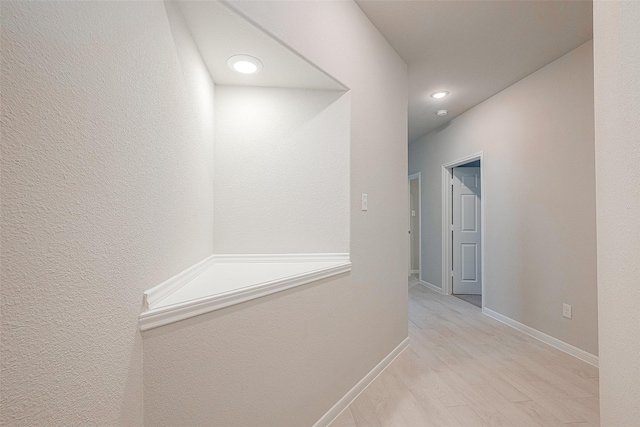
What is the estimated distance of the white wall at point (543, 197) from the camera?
7.55 feet

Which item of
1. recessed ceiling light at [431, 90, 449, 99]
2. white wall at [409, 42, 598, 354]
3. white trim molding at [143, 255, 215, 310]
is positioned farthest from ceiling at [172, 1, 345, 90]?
white wall at [409, 42, 598, 354]

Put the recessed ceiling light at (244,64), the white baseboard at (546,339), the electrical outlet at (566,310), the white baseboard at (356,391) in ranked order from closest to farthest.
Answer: the recessed ceiling light at (244,64) < the white baseboard at (356,391) < the white baseboard at (546,339) < the electrical outlet at (566,310)

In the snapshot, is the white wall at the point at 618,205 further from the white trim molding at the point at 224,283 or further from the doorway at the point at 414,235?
the doorway at the point at 414,235

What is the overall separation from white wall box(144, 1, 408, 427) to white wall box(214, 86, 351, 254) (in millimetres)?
109

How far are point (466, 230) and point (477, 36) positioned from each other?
2837 mm

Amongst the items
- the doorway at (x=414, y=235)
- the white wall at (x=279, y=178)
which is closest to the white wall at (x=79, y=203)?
A: the white wall at (x=279, y=178)

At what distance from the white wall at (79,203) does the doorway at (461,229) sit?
4.15 meters

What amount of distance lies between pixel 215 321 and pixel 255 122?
4.02ft

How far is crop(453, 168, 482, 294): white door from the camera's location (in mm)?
4309

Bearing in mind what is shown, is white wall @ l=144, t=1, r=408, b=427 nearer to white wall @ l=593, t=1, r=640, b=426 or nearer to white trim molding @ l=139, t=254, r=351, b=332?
white trim molding @ l=139, t=254, r=351, b=332

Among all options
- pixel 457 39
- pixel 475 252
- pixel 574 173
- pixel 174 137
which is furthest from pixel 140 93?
pixel 475 252

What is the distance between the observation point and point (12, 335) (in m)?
0.49

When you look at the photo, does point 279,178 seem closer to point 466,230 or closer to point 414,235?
point 466,230

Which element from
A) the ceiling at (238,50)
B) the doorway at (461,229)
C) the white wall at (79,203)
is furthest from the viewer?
the doorway at (461,229)
